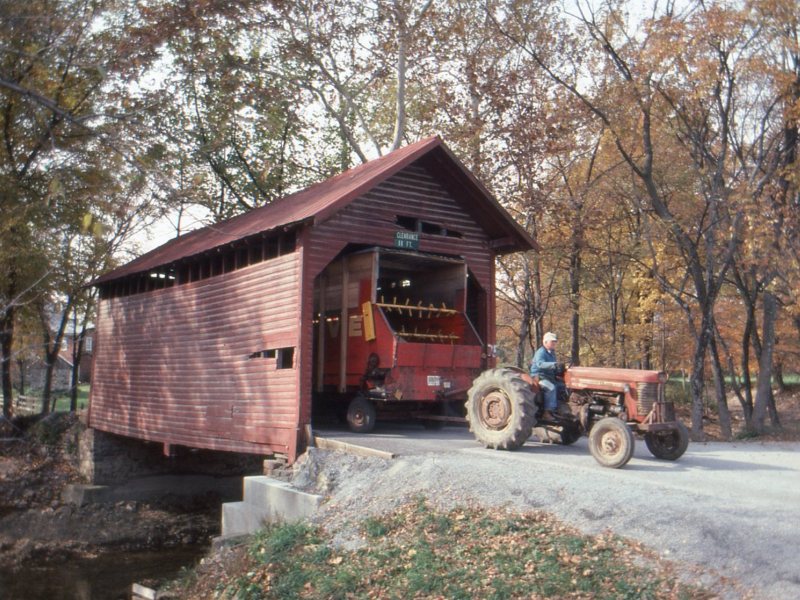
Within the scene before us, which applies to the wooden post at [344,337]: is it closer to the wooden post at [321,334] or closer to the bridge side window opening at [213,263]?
the wooden post at [321,334]

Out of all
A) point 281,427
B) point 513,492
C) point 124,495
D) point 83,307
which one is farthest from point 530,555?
point 83,307

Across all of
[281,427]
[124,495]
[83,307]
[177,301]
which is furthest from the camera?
[83,307]

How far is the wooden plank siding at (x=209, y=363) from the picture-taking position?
12.6 metres

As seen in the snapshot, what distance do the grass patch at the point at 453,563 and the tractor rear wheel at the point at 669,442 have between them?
3687mm

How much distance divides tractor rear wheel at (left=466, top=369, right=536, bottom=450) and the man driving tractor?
1.06 feet

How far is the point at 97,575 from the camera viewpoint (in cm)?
1438

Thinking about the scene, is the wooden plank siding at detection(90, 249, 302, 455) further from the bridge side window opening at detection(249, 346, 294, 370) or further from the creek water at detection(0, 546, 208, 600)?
the creek water at detection(0, 546, 208, 600)

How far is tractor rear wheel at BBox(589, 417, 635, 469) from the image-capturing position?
9.70 metres

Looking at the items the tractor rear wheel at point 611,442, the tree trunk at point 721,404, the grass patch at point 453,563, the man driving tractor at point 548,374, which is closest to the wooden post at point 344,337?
the man driving tractor at point 548,374

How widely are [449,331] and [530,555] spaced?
7.90 metres

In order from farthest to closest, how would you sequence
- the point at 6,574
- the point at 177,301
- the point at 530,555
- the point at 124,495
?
the point at 124,495
the point at 177,301
the point at 6,574
the point at 530,555

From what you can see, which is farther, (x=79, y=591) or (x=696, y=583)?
(x=79, y=591)

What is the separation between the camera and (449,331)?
14805 millimetres

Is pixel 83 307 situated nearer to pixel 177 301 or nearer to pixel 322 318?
pixel 177 301
